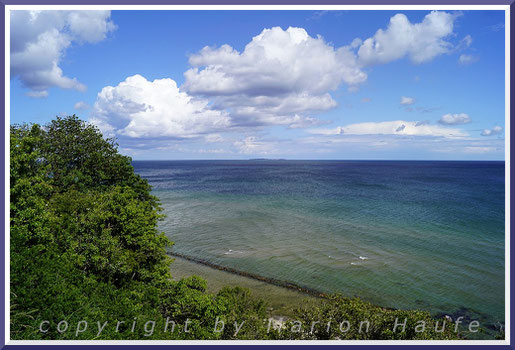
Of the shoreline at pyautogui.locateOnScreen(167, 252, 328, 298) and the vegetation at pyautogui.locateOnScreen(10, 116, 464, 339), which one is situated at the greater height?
the vegetation at pyautogui.locateOnScreen(10, 116, 464, 339)

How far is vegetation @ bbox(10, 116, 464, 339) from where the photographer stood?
24.5ft

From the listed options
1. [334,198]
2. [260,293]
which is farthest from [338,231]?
[334,198]

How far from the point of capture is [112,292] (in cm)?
953

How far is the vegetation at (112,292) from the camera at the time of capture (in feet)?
24.5

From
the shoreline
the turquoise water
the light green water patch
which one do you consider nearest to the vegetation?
the light green water patch

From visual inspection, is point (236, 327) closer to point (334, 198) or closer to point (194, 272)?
point (194, 272)

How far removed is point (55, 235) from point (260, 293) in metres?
11.6

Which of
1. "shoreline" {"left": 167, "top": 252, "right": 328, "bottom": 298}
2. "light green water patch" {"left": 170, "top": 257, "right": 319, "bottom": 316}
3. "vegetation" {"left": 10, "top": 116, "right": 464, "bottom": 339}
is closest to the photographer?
"vegetation" {"left": 10, "top": 116, "right": 464, "bottom": 339}

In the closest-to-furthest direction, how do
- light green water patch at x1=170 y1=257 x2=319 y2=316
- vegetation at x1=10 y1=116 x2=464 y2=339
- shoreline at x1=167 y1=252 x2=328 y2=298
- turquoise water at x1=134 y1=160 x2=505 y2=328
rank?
vegetation at x1=10 y1=116 x2=464 y2=339 → light green water patch at x1=170 y1=257 x2=319 y2=316 → shoreline at x1=167 y1=252 x2=328 y2=298 → turquoise water at x1=134 y1=160 x2=505 y2=328

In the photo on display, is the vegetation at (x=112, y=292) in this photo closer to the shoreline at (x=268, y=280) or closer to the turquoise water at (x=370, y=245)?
the shoreline at (x=268, y=280)

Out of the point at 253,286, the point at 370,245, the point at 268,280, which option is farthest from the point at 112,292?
the point at 370,245

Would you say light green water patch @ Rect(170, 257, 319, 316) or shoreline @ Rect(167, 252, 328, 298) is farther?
shoreline @ Rect(167, 252, 328, 298)

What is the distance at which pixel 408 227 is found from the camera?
33.2 metres

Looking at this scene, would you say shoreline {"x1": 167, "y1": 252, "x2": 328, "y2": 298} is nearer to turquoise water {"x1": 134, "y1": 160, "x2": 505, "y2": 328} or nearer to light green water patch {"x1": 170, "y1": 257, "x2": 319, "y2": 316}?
light green water patch {"x1": 170, "y1": 257, "x2": 319, "y2": 316}
